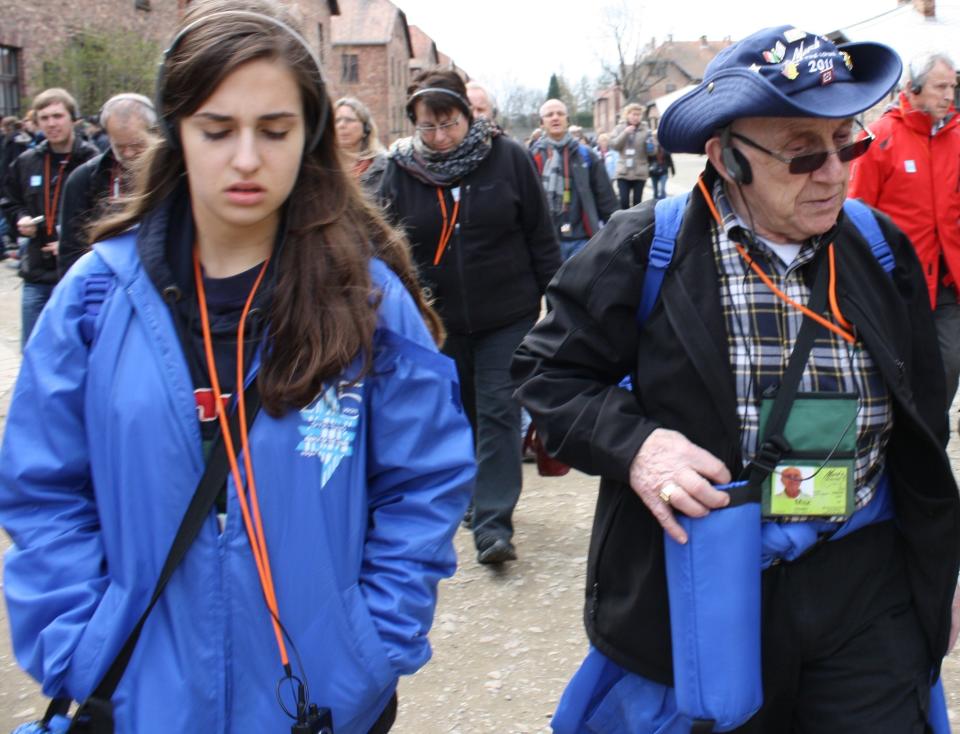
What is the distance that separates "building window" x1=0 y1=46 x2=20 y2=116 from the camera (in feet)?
77.5

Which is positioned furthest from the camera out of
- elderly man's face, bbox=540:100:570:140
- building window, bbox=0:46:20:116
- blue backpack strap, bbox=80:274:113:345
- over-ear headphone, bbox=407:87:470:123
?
building window, bbox=0:46:20:116

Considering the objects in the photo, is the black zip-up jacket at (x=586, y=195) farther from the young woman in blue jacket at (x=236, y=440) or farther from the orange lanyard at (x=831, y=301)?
the young woman in blue jacket at (x=236, y=440)

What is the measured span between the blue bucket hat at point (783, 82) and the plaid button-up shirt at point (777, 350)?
239 mm

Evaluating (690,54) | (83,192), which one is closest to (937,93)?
(83,192)

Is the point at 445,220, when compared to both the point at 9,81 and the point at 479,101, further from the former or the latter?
the point at 9,81

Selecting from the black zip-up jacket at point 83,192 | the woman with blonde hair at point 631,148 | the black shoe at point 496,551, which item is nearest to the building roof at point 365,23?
the woman with blonde hair at point 631,148

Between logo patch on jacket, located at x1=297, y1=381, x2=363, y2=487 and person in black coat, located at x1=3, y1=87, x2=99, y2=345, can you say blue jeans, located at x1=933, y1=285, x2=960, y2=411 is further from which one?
person in black coat, located at x1=3, y1=87, x2=99, y2=345

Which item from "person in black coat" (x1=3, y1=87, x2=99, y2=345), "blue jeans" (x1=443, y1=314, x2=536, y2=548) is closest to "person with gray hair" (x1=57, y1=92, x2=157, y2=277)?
"person in black coat" (x1=3, y1=87, x2=99, y2=345)

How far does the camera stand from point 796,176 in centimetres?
226

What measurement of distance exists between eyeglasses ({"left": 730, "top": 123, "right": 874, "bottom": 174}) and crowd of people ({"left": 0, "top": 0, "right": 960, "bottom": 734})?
1cm

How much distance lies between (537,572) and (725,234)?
9.96 ft

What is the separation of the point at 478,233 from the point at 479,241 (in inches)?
1.4

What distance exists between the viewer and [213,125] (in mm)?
1958

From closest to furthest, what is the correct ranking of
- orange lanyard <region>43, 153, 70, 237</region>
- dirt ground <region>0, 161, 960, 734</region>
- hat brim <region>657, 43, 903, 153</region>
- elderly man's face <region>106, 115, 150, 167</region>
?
hat brim <region>657, 43, 903, 153</region>
dirt ground <region>0, 161, 960, 734</region>
elderly man's face <region>106, 115, 150, 167</region>
orange lanyard <region>43, 153, 70, 237</region>
